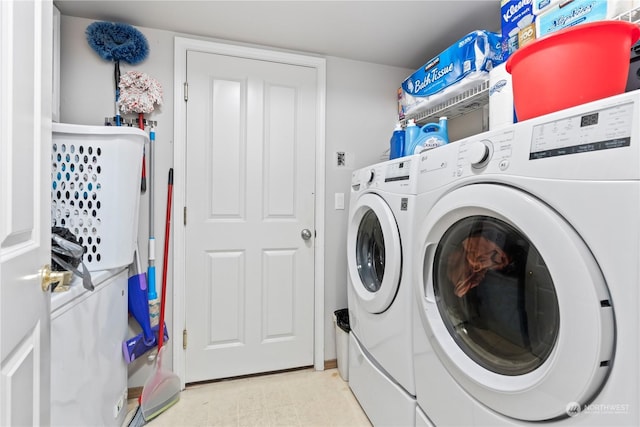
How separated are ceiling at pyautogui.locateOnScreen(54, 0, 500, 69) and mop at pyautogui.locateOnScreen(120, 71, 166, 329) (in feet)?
1.11

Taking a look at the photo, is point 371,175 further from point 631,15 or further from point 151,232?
point 151,232

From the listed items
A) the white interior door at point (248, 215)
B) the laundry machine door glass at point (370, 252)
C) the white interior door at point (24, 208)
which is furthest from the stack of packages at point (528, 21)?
the white interior door at point (24, 208)

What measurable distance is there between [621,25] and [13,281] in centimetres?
132

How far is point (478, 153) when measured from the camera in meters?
0.79

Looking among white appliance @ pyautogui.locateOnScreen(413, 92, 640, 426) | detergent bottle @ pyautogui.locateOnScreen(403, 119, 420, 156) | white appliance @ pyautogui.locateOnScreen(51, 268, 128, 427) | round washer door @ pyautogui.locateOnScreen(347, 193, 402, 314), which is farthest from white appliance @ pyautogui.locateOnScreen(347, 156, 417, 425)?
white appliance @ pyautogui.locateOnScreen(51, 268, 128, 427)

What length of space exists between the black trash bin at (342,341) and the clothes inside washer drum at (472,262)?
1.01 m

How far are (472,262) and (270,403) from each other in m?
1.37

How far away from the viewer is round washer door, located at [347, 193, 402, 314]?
120cm

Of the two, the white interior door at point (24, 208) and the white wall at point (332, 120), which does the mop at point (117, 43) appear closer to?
the white wall at point (332, 120)

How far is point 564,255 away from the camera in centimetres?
59

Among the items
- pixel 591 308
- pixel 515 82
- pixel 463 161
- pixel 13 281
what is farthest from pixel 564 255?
pixel 13 281

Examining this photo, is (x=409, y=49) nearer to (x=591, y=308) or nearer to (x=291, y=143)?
(x=291, y=143)

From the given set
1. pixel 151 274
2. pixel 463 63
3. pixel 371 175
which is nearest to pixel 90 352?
pixel 151 274

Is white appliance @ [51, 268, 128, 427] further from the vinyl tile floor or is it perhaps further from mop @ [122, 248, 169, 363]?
the vinyl tile floor
